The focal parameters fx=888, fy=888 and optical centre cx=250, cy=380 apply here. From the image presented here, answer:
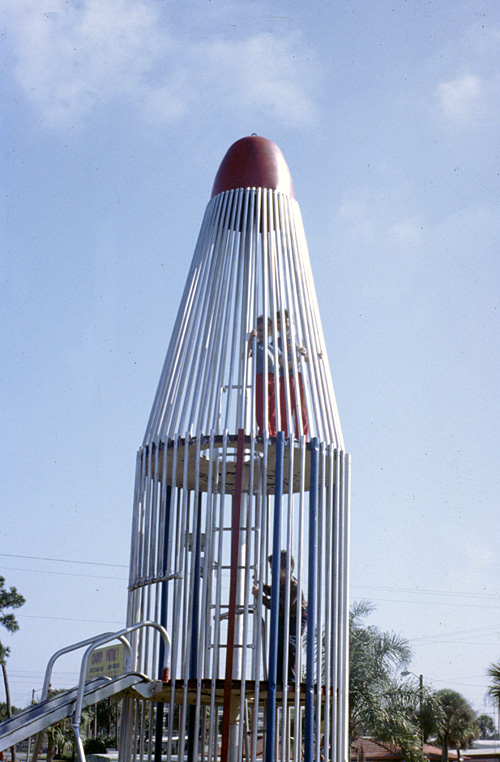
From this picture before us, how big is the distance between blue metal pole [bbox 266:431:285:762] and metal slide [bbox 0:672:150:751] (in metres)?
1.43

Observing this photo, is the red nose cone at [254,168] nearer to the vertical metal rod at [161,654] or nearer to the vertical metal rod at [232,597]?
the vertical metal rod at [232,597]

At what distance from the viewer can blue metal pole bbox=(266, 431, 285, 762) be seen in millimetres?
9555

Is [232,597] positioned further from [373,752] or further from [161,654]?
[373,752]

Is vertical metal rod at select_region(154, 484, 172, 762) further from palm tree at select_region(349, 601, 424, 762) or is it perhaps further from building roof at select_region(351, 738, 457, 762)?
building roof at select_region(351, 738, 457, 762)

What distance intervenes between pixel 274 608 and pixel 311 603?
1.97ft

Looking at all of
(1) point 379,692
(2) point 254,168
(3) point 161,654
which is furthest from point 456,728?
(2) point 254,168

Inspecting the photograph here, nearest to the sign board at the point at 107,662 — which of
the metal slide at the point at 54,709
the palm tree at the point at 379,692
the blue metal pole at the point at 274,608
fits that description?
the metal slide at the point at 54,709

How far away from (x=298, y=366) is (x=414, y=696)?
65.4 ft

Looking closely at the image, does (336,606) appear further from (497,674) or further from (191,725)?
(497,674)

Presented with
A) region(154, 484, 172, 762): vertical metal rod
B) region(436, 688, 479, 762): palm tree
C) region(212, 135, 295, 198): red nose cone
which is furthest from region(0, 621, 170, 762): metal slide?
region(436, 688, 479, 762): palm tree

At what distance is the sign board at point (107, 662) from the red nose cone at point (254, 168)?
6.28 metres

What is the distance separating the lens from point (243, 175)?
487 inches

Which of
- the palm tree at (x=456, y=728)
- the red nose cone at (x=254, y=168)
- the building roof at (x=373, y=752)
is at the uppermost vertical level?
the red nose cone at (x=254, y=168)

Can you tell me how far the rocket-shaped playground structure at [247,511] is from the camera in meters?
9.95
